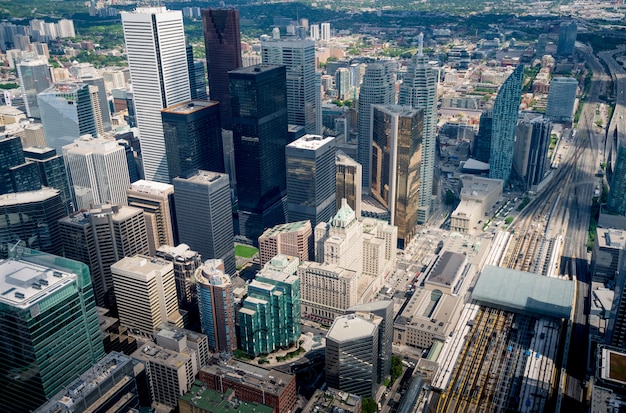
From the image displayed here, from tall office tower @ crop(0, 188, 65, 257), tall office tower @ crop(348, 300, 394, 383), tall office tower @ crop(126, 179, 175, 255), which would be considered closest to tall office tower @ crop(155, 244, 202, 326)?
tall office tower @ crop(126, 179, 175, 255)

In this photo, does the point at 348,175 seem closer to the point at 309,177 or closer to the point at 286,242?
the point at 309,177

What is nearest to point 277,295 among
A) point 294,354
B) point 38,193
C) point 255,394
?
point 294,354

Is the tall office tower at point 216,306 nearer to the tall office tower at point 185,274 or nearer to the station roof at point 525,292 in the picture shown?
the tall office tower at point 185,274

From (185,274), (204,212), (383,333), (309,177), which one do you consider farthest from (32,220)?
(383,333)

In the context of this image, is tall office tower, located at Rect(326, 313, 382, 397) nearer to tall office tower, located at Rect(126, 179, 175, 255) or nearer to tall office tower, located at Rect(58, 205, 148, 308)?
tall office tower, located at Rect(58, 205, 148, 308)

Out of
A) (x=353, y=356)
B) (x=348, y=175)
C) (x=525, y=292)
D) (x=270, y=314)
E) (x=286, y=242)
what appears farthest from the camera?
(x=348, y=175)

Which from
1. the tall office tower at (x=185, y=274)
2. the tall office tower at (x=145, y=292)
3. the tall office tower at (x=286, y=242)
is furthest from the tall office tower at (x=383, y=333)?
the tall office tower at (x=145, y=292)
